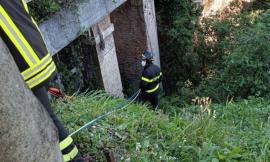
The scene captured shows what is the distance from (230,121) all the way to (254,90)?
2373 mm

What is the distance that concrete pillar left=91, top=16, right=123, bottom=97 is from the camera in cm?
838

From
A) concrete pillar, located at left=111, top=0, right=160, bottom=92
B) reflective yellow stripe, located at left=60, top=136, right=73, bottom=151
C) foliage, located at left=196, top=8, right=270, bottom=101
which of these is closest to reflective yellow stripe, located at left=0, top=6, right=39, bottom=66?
reflective yellow stripe, located at left=60, top=136, right=73, bottom=151

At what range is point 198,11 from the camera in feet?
38.3

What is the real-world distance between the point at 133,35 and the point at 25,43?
893 cm

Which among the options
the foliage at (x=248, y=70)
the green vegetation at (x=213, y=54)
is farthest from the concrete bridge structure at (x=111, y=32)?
the foliage at (x=248, y=70)

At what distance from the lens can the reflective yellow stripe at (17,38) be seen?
1.72m

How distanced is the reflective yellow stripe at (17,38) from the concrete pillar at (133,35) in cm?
840

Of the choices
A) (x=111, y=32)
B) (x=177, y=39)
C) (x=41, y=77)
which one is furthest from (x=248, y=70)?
(x=41, y=77)

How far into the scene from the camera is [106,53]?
875cm

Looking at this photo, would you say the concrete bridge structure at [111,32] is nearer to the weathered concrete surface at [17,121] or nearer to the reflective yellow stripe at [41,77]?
the reflective yellow stripe at [41,77]

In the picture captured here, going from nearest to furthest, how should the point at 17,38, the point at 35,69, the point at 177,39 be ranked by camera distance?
the point at 17,38
the point at 35,69
the point at 177,39

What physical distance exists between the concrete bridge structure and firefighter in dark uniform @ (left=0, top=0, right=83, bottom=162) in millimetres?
3654

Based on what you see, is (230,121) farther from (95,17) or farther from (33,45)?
(33,45)

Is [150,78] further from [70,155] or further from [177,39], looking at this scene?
[70,155]
